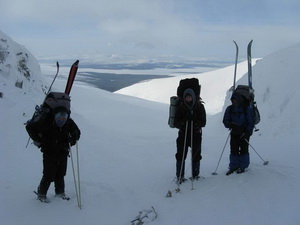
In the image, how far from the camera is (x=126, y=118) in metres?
21.2

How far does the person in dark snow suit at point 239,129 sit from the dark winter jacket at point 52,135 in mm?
3464

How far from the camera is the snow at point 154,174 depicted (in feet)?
16.6

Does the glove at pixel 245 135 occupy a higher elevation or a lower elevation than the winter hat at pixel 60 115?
lower

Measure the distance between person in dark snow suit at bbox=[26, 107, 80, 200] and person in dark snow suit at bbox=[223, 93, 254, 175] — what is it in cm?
346

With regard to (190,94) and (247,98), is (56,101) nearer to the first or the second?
(190,94)

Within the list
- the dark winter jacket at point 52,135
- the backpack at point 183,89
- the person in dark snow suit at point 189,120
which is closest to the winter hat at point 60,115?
the dark winter jacket at point 52,135

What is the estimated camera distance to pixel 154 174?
8.25 metres

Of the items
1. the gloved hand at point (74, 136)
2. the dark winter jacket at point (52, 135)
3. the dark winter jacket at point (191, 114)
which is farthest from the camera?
the dark winter jacket at point (191, 114)

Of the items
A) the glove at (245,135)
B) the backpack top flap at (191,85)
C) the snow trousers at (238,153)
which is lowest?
the snow trousers at (238,153)

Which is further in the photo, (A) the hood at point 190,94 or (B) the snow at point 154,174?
(A) the hood at point 190,94

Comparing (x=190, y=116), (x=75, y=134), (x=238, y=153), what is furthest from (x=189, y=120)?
(x=75, y=134)

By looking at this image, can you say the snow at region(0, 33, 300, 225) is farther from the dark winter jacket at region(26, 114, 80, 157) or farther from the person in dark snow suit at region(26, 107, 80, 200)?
the dark winter jacket at region(26, 114, 80, 157)

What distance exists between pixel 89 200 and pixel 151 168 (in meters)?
3.66

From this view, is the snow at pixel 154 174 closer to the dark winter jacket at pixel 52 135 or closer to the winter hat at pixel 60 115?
the dark winter jacket at pixel 52 135
